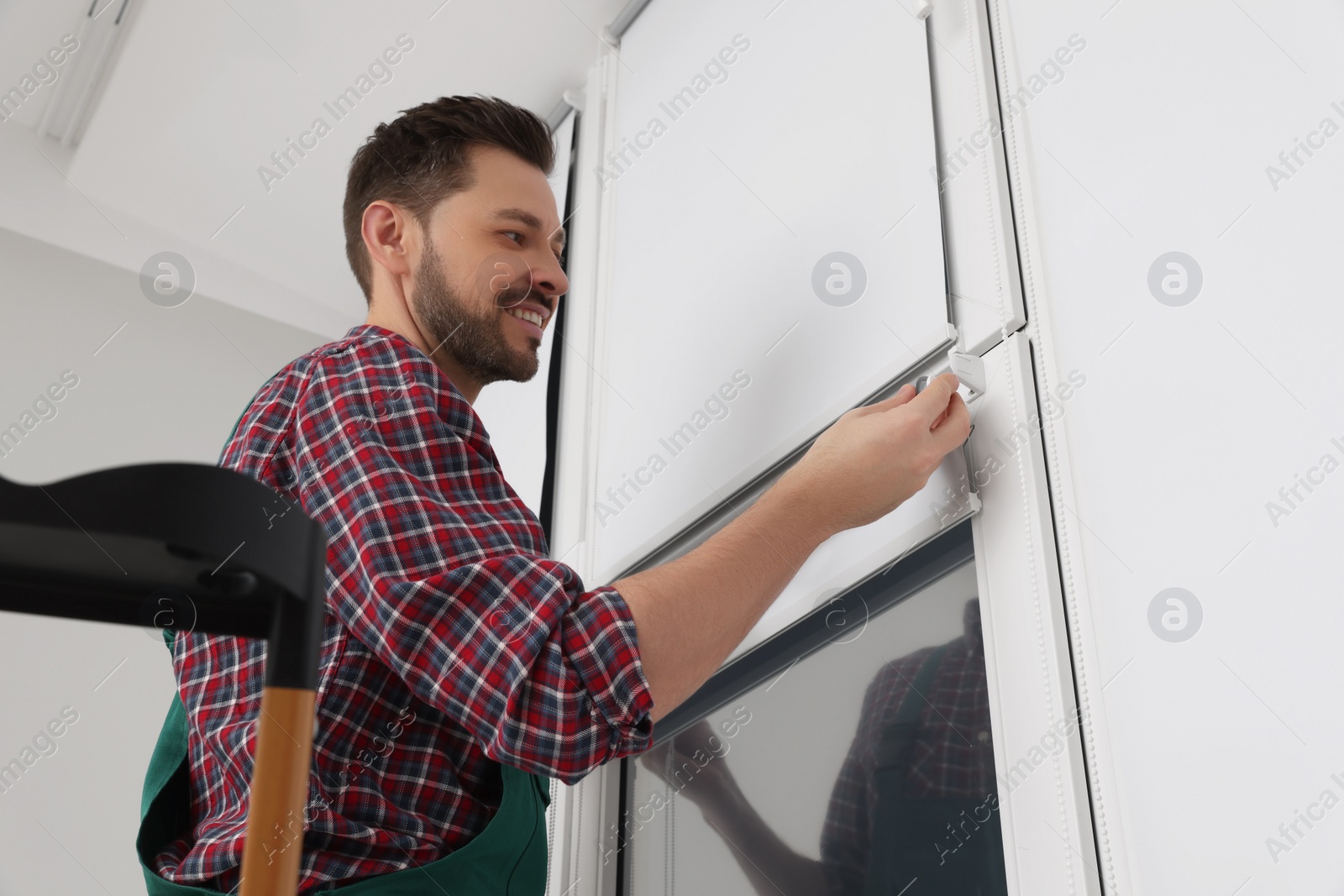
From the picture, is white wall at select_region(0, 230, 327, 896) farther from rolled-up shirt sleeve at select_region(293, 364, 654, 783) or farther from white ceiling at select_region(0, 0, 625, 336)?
rolled-up shirt sleeve at select_region(293, 364, 654, 783)

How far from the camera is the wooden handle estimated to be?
12.2 inches

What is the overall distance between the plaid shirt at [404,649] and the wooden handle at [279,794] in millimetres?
309

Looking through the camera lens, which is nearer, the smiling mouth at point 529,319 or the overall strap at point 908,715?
the overall strap at point 908,715

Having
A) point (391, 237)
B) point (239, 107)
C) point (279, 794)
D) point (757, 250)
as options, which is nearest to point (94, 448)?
point (239, 107)

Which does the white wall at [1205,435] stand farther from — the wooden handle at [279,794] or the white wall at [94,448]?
the white wall at [94,448]

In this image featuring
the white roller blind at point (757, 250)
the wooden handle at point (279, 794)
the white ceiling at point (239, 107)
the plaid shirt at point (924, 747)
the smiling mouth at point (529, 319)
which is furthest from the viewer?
the white ceiling at point (239, 107)

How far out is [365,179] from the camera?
1.32 meters

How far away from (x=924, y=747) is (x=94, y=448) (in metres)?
1.94

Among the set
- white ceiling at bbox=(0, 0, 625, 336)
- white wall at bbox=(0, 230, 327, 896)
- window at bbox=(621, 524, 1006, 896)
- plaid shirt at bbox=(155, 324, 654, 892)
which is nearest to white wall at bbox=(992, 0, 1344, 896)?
window at bbox=(621, 524, 1006, 896)

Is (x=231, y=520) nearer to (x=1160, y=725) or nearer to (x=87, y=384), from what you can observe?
(x=1160, y=725)

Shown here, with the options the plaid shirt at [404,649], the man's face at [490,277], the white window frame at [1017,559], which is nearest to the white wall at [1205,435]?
the white window frame at [1017,559]

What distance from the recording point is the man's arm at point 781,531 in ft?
2.34

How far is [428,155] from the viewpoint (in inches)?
48.7

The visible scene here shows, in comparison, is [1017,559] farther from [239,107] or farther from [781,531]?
[239,107]
